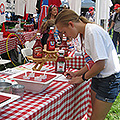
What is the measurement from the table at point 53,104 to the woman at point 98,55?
209 mm

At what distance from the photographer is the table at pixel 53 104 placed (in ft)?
3.83

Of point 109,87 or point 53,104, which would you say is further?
point 109,87

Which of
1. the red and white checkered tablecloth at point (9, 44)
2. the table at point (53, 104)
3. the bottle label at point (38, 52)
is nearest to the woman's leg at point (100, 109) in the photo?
the table at point (53, 104)

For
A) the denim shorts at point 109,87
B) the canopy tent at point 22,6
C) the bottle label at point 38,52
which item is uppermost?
the canopy tent at point 22,6

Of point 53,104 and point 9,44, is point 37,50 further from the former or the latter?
point 9,44

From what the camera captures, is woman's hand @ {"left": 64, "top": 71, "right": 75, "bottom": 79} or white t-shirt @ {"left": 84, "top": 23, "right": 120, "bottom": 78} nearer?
white t-shirt @ {"left": 84, "top": 23, "right": 120, "bottom": 78}

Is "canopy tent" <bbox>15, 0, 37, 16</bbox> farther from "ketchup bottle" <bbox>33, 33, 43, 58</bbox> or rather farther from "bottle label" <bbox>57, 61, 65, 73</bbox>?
"bottle label" <bbox>57, 61, 65, 73</bbox>

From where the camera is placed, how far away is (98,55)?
138cm

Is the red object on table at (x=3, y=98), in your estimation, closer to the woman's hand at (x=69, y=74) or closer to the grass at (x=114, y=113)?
the woman's hand at (x=69, y=74)

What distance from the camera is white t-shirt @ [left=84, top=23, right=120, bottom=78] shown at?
1.38 m

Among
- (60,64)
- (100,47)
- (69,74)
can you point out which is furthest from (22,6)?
(100,47)

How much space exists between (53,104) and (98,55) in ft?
1.52

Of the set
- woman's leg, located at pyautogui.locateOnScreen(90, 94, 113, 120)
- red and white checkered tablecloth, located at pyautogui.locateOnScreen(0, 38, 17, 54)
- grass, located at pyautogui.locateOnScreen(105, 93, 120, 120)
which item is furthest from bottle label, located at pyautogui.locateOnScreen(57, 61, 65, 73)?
red and white checkered tablecloth, located at pyautogui.locateOnScreen(0, 38, 17, 54)

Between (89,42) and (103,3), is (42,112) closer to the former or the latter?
(89,42)
